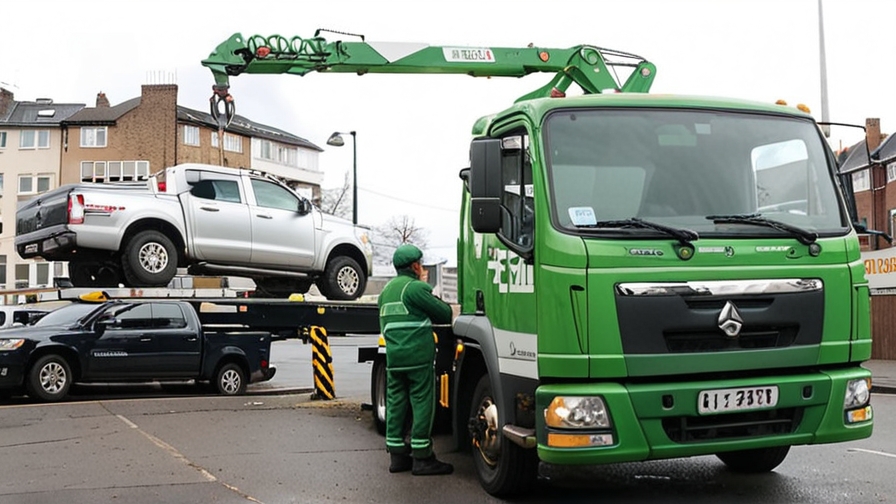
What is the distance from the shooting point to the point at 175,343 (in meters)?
13.9

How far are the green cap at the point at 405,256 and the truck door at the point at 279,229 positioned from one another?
5090mm

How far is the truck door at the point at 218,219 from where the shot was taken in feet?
39.0

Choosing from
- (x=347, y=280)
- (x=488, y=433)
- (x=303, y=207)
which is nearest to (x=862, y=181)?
(x=347, y=280)

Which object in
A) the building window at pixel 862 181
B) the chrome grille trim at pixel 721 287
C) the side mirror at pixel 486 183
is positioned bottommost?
the chrome grille trim at pixel 721 287

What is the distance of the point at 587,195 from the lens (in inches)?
229

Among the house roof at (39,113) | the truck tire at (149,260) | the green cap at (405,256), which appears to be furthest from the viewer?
the house roof at (39,113)

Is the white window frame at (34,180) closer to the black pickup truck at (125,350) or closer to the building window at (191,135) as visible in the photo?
the building window at (191,135)

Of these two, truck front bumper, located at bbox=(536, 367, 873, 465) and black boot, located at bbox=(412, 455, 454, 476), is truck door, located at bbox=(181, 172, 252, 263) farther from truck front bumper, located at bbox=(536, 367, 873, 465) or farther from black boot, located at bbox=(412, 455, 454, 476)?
truck front bumper, located at bbox=(536, 367, 873, 465)

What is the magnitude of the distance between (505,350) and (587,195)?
1164mm

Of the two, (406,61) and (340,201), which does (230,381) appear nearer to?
(406,61)

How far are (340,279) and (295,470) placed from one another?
5613 millimetres

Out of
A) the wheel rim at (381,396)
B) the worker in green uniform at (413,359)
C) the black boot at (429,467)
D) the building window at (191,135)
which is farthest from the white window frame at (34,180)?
the black boot at (429,467)

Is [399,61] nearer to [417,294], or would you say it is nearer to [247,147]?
[417,294]

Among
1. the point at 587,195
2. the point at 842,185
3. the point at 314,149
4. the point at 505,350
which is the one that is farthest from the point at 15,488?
the point at 314,149
